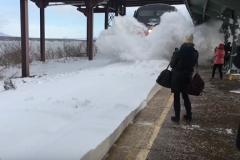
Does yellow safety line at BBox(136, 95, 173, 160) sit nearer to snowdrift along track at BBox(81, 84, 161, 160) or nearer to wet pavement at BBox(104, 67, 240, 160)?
wet pavement at BBox(104, 67, 240, 160)

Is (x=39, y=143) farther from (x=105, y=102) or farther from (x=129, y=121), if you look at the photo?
(x=105, y=102)

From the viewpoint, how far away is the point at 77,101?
530 centimetres

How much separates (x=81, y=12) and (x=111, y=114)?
16.2m

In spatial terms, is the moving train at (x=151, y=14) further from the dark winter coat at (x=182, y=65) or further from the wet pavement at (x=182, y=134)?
the dark winter coat at (x=182, y=65)

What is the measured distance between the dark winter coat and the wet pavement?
2.42 ft

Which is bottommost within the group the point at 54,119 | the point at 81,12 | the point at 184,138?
the point at 184,138

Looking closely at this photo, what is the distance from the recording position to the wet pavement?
3.51m

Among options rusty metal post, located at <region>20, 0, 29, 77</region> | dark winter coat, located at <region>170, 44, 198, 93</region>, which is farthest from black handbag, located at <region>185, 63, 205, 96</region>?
rusty metal post, located at <region>20, 0, 29, 77</region>

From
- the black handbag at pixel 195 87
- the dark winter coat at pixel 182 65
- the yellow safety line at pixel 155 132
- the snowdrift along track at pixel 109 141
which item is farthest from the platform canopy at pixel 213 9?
the snowdrift along track at pixel 109 141

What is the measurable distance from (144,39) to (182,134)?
10.2 m

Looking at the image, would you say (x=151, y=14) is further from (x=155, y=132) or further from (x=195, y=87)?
(x=155, y=132)

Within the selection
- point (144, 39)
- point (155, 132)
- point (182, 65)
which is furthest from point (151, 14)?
point (155, 132)

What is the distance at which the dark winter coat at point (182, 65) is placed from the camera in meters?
4.53

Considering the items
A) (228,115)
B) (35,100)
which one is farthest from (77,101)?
(228,115)
